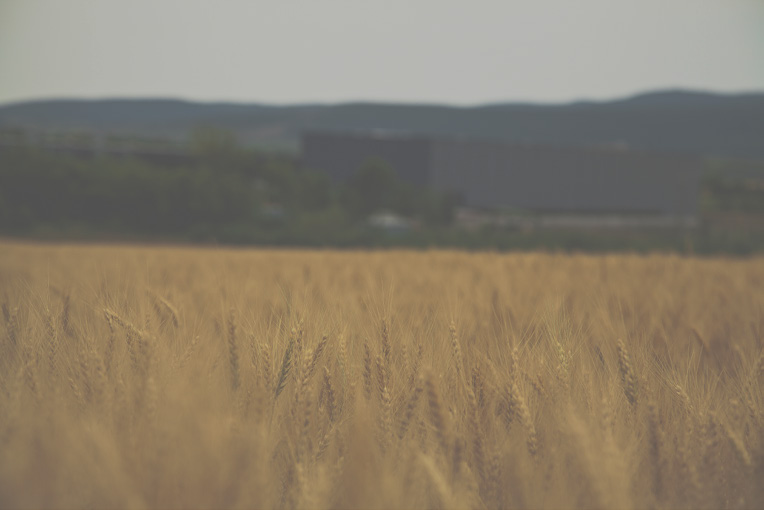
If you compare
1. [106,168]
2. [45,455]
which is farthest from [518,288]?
[106,168]

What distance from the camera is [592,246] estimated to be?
22.5 metres

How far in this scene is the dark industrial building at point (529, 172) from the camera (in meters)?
68.8

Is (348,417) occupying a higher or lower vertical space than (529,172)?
lower

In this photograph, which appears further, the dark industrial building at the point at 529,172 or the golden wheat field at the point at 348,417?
the dark industrial building at the point at 529,172

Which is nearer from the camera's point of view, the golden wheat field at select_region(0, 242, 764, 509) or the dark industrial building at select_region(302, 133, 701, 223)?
the golden wheat field at select_region(0, 242, 764, 509)

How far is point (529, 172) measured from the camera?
2813 inches

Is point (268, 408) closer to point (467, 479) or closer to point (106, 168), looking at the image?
point (467, 479)

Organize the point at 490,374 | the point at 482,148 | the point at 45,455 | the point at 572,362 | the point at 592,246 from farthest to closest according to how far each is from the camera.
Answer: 1. the point at 482,148
2. the point at 592,246
3. the point at 572,362
4. the point at 490,374
5. the point at 45,455

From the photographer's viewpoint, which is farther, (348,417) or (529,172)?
(529,172)

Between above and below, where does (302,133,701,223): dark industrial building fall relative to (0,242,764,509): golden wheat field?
above

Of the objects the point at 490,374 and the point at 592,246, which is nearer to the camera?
the point at 490,374

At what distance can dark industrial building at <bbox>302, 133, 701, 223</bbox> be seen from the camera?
2708 inches

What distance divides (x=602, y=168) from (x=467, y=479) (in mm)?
76710

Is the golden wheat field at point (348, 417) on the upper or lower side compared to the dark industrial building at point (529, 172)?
lower
